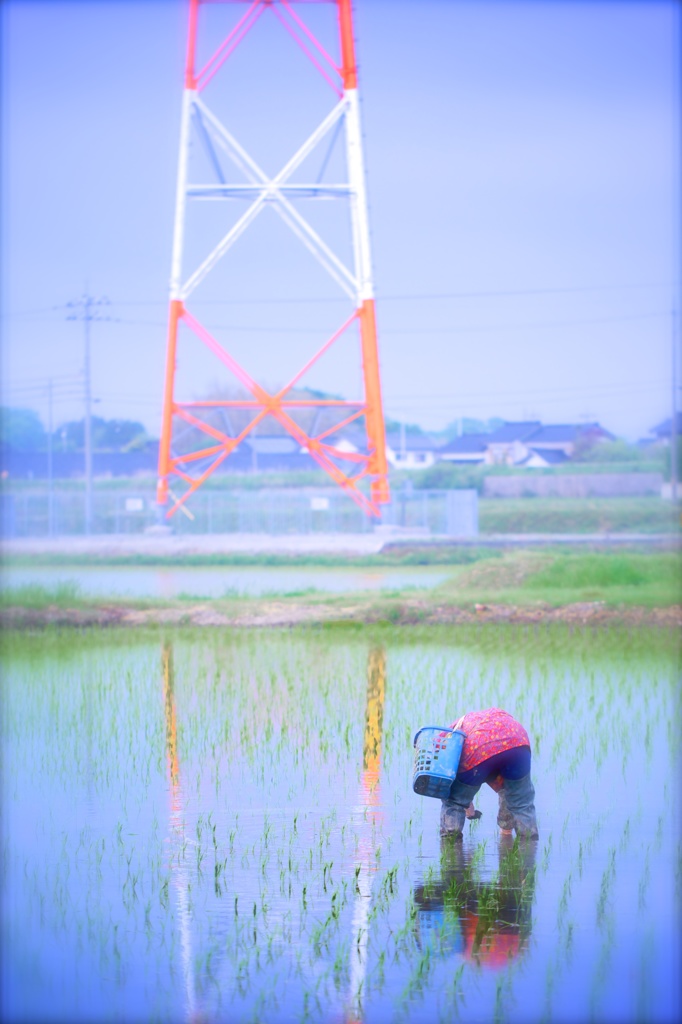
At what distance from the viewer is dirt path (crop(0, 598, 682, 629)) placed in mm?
14492

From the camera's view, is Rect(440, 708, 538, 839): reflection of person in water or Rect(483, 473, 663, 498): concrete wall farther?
Rect(483, 473, 663, 498): concrete wall

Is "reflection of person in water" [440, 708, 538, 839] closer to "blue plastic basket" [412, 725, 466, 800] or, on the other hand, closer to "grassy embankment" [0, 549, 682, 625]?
"blue plastic basket" [412, 725, 466, 800]

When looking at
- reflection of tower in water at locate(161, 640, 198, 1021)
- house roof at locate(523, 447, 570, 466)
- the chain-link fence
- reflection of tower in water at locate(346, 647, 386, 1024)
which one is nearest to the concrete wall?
house roof at locate(523, 447, 570, 466)

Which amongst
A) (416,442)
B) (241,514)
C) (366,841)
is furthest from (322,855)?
(416,442)

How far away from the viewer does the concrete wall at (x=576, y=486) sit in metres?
30.9

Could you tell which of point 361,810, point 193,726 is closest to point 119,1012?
point 361,810

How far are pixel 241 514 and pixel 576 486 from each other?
8.09m

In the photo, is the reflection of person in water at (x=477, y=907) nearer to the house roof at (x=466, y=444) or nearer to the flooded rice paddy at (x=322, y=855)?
the flooded rice paddy at (x=322, y=855)

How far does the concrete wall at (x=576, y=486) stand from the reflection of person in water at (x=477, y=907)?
2579 centimetres

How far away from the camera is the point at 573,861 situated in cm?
540

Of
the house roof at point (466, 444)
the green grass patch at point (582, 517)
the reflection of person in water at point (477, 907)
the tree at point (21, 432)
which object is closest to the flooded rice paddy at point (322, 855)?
the reflection of person in water at point (477, 907)

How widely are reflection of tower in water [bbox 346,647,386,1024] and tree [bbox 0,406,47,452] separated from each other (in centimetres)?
2462

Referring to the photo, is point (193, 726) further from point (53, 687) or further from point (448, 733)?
point (448, 733)

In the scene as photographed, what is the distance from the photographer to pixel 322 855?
552 cm
